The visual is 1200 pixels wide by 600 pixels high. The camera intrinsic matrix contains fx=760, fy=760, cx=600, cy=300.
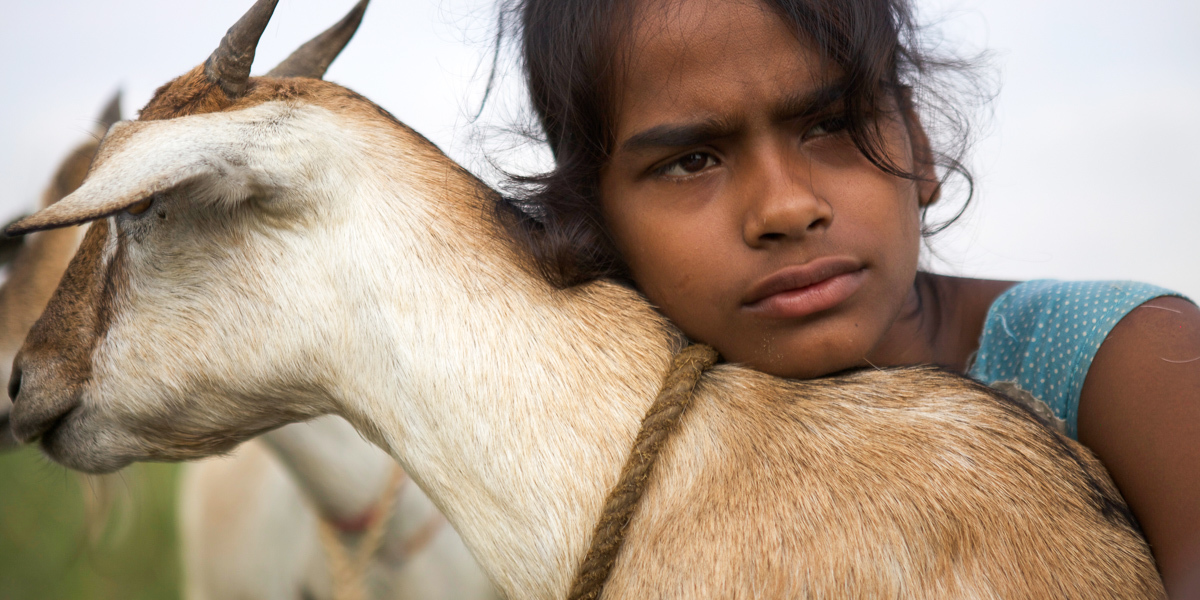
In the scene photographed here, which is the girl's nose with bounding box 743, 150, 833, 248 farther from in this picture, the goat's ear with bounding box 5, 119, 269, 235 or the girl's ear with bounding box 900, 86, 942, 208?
the goat's ear with bounding box 5, 119, 269, 235

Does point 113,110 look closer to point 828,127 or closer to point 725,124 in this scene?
point 725,124

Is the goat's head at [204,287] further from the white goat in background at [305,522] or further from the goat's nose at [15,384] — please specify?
the white goat in background at [305,522]

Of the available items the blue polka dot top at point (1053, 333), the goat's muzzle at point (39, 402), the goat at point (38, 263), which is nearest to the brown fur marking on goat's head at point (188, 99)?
the goat's muzzle at point (39, 402)

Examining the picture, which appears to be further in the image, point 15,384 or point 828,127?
point 15,384

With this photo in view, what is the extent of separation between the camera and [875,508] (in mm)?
973

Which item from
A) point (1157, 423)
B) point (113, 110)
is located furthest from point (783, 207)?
point (113, 110)

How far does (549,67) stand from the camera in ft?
4.32

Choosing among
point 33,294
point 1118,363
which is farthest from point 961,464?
point 33,294

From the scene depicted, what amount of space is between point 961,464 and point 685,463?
1.20ft

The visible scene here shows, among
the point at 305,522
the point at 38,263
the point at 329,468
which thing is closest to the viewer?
the point at 329,468

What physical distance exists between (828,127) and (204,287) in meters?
1.02

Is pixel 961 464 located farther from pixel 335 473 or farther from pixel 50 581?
pixel 50 581

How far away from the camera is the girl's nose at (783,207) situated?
3.53ft

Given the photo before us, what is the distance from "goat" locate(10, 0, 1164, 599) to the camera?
3.16 feet
